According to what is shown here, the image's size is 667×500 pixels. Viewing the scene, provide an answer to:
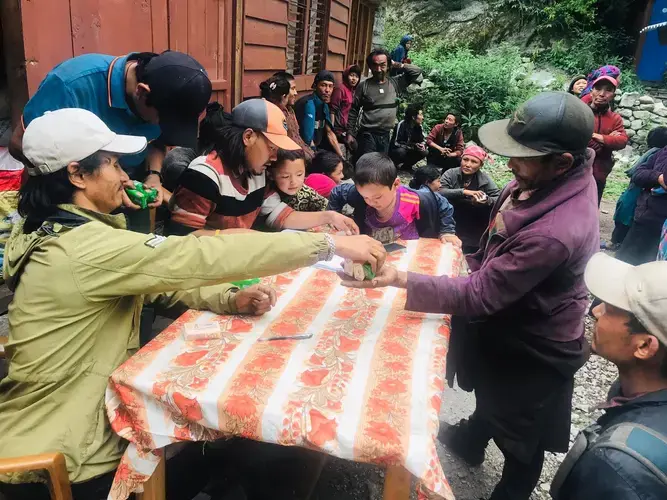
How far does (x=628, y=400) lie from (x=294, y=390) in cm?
94

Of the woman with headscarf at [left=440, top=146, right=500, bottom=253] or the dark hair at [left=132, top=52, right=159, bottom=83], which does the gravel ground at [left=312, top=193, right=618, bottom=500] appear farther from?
the dark hair at [left=132, top=52, right=159, bottom=83]

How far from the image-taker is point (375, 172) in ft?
9.95

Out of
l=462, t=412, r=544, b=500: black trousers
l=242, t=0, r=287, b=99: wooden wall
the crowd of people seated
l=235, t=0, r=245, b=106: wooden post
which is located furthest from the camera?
l=242, t=0, r=287, b=99: wooden wall

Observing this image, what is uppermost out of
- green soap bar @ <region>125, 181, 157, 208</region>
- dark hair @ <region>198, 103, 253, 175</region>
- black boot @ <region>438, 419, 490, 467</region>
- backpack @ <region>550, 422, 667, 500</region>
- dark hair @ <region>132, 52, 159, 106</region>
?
dark hair @ <region>132, 52, 159, 106</region>

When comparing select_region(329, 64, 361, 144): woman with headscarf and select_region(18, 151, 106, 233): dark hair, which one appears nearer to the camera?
select_region(18, 151, 106, 233): dark hair

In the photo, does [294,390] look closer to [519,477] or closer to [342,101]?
[519,477]

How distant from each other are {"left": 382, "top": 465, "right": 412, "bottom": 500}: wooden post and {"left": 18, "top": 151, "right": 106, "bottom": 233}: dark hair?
136cm

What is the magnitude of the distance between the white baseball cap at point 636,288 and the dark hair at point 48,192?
1628 millimetres

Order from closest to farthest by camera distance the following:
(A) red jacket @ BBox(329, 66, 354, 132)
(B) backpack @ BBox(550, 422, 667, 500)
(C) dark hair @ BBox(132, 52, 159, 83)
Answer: (B) backpack @ BBox(550, 422, 667, 500), (C) dark hair @ BBox(132, 52, 159, 83), (A) red jacket @ BBox(329, 66, 354, 132)

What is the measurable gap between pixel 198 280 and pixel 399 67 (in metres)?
8.91

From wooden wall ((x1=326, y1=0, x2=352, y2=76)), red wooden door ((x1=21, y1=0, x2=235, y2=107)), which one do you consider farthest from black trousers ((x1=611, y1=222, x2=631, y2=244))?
wooden wall ((x1=326, y1=0, x2=352, y2=76))

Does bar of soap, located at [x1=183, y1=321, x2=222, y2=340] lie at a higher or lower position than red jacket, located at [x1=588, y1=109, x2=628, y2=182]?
lower

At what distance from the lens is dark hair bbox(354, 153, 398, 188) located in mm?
3035

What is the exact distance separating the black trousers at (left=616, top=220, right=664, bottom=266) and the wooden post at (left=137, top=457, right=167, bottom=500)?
4.27 m
